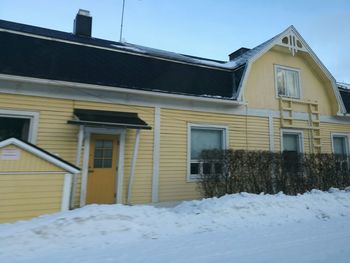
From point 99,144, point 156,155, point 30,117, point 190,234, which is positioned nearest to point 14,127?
point 30,117

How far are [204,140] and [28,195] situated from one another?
5987 mm

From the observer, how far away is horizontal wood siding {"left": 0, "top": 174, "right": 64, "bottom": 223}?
5.31 m

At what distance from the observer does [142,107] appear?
28.9 ft

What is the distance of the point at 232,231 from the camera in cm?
529

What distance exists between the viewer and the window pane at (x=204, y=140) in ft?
31.9

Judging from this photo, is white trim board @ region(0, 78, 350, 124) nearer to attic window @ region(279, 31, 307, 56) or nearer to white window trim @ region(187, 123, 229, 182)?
white window trim @ region(187, 123, 229, 182)

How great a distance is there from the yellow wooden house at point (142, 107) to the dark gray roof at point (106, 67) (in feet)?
0.10

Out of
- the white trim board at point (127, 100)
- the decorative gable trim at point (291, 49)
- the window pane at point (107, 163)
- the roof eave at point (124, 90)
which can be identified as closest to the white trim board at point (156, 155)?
the white trim board at point (127, 100)

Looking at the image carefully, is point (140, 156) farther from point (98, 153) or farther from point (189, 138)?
point (189, 138)

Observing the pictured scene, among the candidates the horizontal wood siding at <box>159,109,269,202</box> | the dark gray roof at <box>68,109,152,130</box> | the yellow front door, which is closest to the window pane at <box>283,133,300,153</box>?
the horizontal wood siding at <box>159,109,269,202</box>

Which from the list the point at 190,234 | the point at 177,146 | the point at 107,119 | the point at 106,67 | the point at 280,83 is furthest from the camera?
the point at 280,83

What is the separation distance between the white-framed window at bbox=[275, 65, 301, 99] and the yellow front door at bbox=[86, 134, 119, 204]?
7239 mm

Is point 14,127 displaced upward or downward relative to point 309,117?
downward

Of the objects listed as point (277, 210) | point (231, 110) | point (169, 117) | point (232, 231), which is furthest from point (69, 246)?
point (231, 110)
